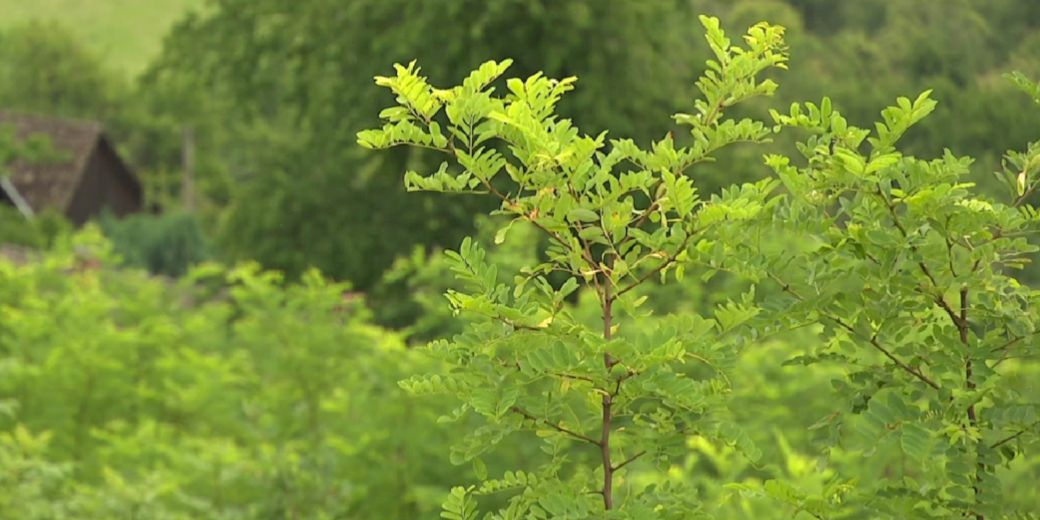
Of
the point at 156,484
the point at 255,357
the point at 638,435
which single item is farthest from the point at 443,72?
the point at 638,435

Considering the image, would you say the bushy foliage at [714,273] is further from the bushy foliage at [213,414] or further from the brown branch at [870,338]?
the bushy foliage at [213,414]

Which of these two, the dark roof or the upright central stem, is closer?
the upright central stem

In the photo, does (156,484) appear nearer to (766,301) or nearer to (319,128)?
(766,301)

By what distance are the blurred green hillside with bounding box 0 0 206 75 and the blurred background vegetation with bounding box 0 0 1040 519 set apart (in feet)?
186

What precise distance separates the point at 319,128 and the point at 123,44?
236 feet

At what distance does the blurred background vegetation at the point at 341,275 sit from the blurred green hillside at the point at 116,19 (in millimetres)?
56809

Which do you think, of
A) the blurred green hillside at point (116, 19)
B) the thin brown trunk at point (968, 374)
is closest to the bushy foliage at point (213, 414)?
the thin brown trunk at point (968, 374)

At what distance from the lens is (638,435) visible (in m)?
2.30

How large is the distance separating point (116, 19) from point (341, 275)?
246 ft

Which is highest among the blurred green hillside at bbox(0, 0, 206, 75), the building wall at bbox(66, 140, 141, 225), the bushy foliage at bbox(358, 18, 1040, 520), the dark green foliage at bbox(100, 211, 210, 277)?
the blurred green hillside at bbox(0, 0, 206, 75)

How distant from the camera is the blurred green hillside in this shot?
8288cm

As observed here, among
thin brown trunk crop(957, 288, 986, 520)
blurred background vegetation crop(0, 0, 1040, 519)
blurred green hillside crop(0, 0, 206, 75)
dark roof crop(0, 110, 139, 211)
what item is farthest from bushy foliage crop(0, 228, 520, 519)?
blurred green hillside crop(0, 0, 206, 75)

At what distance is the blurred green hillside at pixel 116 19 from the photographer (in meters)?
82.9

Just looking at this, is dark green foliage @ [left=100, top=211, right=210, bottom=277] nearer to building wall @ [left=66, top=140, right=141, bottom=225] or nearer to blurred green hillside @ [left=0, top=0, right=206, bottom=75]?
building wall @ [left=66, top=140, right=141, bottom=225]
